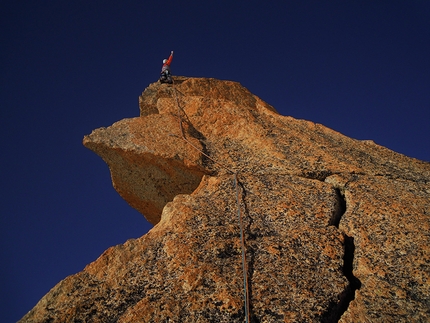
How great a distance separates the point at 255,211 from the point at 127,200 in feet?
15.9

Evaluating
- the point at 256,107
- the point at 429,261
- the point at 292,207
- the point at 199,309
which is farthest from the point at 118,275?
the point at 256,107

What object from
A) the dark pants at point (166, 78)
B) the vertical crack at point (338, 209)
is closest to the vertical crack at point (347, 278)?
the vertical crack at point (338, 209)

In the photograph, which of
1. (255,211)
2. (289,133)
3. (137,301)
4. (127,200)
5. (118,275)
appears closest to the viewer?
(137,301)

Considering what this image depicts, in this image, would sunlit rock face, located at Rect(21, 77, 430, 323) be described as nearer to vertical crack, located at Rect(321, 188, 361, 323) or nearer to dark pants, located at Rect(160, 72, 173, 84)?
vertical crack, located at Rect(321, 188, 361, 323)

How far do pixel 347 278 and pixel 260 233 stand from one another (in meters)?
1.44

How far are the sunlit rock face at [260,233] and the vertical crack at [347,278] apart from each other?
2 centimetres

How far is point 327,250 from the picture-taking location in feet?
18.0

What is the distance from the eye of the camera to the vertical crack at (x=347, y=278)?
15.3ft

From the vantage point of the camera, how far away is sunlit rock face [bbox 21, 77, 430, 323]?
15.6 feet

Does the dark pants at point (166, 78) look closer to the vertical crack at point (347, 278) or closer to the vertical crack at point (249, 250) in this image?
the vertical crack at point (249, 250)

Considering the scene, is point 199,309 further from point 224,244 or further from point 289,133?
point 289,133

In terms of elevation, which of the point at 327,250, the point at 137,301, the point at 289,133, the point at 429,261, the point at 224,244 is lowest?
the point at 137,301

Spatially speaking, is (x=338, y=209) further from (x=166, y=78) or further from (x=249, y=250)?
(x=166, y=78)

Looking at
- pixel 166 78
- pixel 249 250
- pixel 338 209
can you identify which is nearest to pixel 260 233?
pixel 249 250
